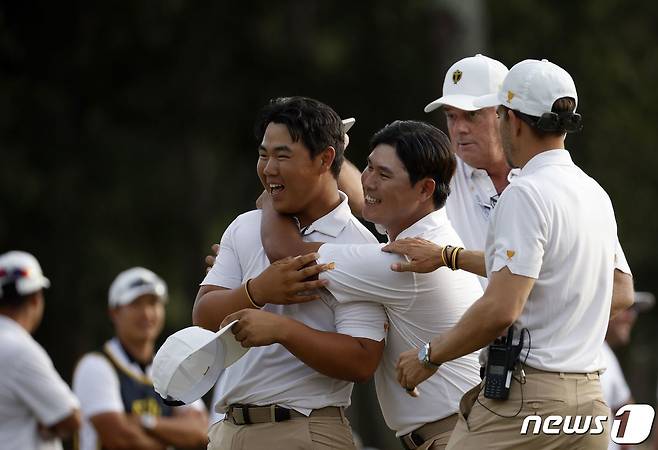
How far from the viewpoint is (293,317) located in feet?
17.4

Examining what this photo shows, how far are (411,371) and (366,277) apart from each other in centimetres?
42

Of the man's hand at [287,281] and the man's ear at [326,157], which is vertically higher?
the man's ear at [326,157]

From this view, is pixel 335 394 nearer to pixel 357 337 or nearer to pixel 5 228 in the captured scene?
pixel 357 337

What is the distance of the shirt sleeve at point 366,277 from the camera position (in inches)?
201

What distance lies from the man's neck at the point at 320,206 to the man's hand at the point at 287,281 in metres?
0.30

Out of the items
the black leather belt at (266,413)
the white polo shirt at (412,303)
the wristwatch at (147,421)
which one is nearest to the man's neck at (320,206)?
the white polo shirt at (412,303)

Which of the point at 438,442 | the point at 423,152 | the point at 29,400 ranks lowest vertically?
the point at 29,400

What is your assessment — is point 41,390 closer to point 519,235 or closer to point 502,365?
point 502,365

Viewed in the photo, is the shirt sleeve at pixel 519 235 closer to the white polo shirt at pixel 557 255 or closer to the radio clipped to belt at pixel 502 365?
the white polo shirt at pixel 557 255

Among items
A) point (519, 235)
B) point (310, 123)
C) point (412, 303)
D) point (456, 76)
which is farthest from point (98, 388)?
point (519, 235)

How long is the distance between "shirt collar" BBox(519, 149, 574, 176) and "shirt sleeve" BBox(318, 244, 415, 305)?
58 cm

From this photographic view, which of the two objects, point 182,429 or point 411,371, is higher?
point 411,371

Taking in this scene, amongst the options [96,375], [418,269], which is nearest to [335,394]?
[418,269]

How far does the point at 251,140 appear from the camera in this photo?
755 inches
